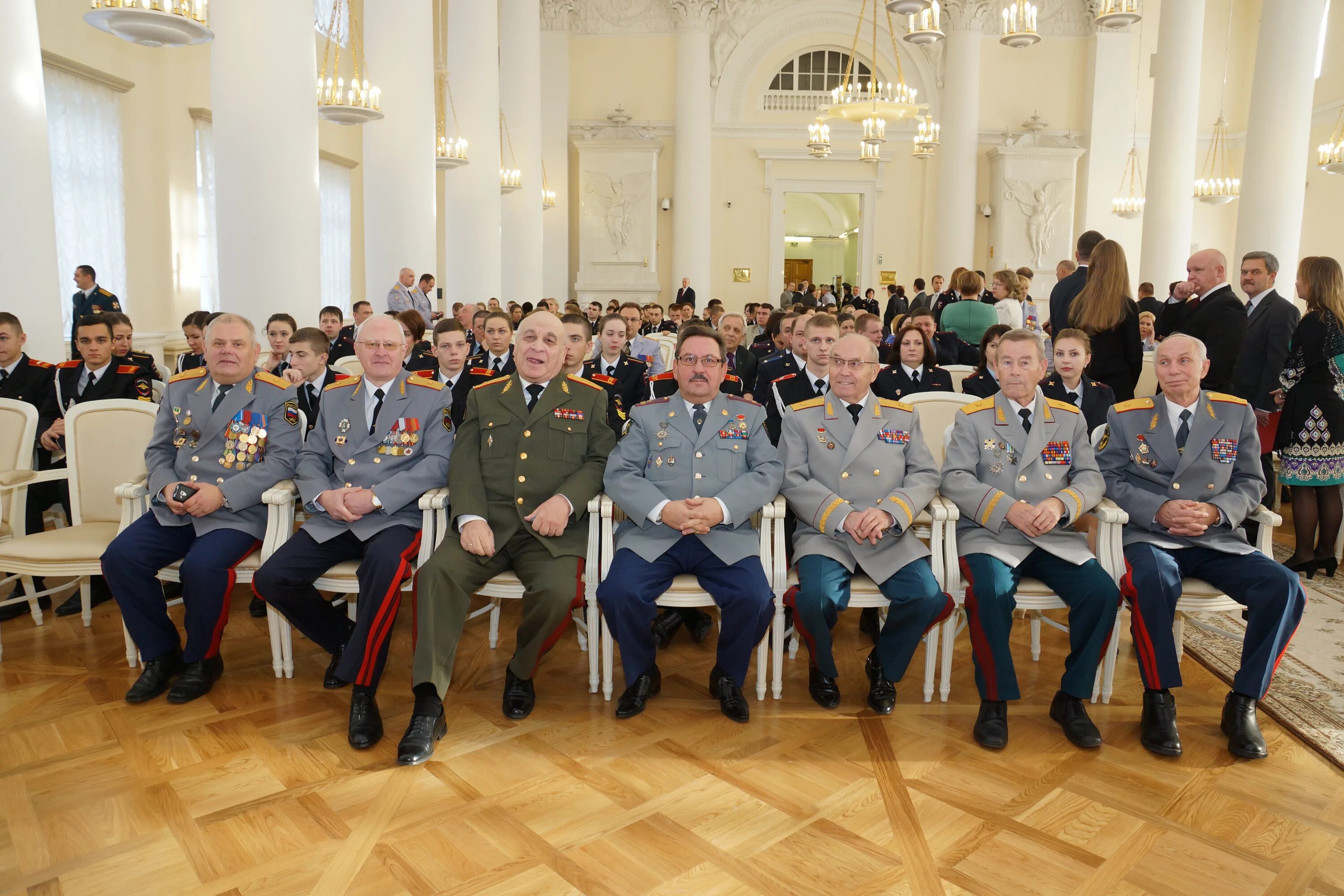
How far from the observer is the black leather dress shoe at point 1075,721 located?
294 centimetres

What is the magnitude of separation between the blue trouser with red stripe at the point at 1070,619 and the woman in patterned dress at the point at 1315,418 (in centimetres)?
239

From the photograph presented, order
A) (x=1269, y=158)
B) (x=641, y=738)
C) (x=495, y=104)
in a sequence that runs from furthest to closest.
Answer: (x=495, y=104)
(x=1269, y=158)
(x=641, y=738)

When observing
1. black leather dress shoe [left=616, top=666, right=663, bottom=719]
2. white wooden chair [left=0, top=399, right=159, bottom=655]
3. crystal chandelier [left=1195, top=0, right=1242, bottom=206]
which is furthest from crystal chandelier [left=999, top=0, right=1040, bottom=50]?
crystal chandelier [left=1195, top=0, right=1242, bottom=206]

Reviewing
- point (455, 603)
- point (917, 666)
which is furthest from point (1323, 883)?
point (455, 603)

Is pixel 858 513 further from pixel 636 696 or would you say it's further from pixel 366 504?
pixel 366 504

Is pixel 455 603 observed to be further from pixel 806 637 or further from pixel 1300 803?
pixel 1300 803

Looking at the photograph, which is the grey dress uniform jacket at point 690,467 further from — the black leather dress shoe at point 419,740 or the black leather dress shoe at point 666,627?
the black leather dress shoe at point 419,740

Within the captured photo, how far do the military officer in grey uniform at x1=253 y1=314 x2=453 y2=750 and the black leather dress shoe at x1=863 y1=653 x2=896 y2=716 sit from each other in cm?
165

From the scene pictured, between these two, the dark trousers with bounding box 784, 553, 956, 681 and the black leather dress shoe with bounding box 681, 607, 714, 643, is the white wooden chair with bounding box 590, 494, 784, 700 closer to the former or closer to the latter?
the dark trousers with bounding box 784, 553, 956, 681

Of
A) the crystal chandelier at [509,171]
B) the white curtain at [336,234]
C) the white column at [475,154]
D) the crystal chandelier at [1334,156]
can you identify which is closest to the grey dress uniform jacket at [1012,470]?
the white column at [475,154]

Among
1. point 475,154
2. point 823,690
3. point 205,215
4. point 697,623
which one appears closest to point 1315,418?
point 823,690

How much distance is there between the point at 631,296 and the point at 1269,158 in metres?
11.1

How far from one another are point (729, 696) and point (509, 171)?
11084 millimetres

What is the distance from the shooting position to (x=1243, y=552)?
3102 millimetres
